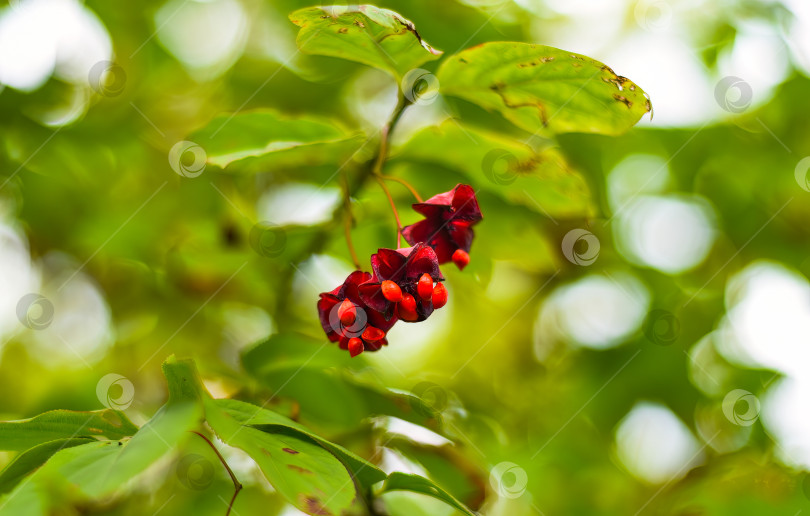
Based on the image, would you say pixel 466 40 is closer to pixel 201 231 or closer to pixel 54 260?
pixel 201 231

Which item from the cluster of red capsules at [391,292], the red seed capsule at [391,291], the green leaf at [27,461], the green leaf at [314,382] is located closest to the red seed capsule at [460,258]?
the cluster of red capsules at [391,292]

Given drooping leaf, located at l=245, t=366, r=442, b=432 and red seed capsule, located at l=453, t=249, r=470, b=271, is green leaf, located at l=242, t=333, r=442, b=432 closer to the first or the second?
drooping leaf, located at l=245, t=366, r=442, b=432

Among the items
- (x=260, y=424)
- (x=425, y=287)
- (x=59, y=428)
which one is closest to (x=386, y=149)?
(x=425, y=287)

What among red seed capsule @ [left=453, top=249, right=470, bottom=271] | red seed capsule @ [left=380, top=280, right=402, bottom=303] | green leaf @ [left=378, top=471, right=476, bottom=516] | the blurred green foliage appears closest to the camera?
green leaf @ [left=378, top=471, right=476, bottom=516]

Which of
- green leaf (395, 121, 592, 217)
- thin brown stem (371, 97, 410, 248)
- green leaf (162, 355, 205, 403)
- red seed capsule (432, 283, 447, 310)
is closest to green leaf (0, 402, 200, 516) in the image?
green leaf (162, 355, 205, 403)

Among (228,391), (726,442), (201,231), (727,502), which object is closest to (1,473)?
(228,391)

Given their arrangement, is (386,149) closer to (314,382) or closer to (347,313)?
(347,313)
